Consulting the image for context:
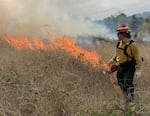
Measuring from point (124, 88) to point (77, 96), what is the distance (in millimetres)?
1183

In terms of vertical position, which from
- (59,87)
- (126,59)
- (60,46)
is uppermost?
(60,46)

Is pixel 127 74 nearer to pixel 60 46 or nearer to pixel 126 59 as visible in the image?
pixel 126 59

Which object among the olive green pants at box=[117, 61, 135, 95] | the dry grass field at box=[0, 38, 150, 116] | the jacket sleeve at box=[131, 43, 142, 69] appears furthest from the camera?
the olive green pants at box=[117, 61, 135, 95]

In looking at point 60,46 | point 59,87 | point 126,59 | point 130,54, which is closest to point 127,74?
point 126,59

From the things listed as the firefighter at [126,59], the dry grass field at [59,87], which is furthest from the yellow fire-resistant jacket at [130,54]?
the dry grass field at [59,87]

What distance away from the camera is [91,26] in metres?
16.6

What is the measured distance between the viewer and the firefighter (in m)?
7.96

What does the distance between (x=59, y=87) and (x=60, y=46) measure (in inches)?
177

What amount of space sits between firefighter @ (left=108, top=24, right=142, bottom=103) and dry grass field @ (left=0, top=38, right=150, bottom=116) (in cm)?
29

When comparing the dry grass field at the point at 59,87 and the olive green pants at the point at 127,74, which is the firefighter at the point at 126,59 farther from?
the dry grass field at the point at 59,87

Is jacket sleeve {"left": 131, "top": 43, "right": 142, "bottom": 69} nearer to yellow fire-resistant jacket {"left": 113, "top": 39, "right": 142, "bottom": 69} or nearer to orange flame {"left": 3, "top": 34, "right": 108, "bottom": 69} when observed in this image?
yellow fire-resistant jacket {"left": 113, "top": 39, "right": 142, "bottom": 69}

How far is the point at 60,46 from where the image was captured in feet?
39.9

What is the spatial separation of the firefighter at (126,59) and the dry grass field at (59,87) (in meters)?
0.29

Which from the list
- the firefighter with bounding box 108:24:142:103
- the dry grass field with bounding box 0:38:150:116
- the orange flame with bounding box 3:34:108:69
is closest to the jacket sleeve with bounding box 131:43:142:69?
the firefighter with bounding box 108:24:142:103
